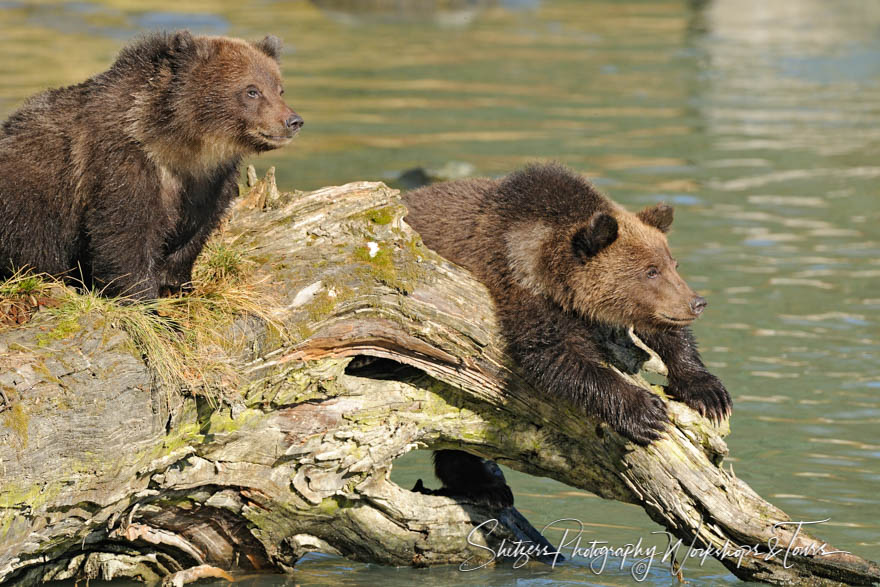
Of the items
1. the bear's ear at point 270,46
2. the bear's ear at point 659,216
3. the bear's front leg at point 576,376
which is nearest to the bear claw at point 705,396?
the bear's front leg at point 576,376

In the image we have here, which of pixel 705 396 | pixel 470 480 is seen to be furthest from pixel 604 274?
pixel 470 480

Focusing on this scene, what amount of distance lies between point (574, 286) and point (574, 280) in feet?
0.13

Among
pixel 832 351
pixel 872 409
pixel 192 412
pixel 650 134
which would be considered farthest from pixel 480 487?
pixel 650 134

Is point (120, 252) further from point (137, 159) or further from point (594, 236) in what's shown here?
point (594, 236)

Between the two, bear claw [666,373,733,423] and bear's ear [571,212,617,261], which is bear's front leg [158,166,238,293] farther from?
bear claw [666,373,733,423]

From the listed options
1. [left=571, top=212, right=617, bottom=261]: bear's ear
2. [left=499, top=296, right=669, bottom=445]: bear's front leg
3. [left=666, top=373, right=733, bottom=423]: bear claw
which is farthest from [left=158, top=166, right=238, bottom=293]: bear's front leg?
[left=666, top=373, right=733, bottom=423]: bear claw

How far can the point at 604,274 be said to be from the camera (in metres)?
7.35

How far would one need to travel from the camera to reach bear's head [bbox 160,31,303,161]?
6.88 meters

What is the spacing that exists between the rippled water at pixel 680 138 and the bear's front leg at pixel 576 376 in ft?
4.13

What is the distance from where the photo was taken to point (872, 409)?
995 centimetres

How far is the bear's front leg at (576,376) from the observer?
6734 millimetres

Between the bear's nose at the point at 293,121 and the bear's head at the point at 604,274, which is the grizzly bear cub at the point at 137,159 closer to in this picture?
the bear's nose at the point at 293,121

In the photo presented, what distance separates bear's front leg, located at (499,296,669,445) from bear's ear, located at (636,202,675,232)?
1223mm

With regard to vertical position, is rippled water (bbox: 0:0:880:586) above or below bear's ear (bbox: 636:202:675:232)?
below
